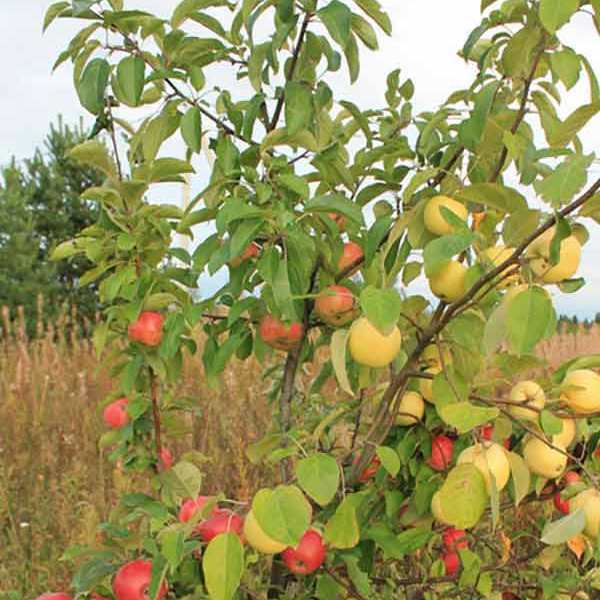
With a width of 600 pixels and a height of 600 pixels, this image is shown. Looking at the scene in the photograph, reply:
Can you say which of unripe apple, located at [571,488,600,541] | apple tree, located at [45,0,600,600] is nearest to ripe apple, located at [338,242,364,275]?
apple tree, located at [45,0,600,600]

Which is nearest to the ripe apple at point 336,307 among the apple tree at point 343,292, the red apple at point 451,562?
the apple tree at point 343,292

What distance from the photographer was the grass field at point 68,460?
2.93 metres

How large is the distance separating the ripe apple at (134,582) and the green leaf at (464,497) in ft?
1.93

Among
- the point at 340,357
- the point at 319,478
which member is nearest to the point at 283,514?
the point at 319,478

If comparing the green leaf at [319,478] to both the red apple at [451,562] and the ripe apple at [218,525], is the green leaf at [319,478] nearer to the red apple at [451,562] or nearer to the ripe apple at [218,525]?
the ripe apple at [218,525]

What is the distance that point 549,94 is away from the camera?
64.2 inches

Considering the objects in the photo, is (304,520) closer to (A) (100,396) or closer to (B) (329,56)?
(B) (329,56)

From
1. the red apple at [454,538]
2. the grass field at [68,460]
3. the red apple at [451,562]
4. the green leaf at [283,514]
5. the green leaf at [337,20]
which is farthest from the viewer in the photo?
the grass field at [68,460]

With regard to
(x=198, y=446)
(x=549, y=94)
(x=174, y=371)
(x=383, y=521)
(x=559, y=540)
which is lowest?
(x=198, y=446)

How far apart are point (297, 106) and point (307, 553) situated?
778 mm

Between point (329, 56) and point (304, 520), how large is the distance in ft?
2.95

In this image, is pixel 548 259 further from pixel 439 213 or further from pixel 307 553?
pixel 307 553

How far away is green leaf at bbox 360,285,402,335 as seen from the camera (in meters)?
1.07

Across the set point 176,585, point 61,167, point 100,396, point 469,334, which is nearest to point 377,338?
point 469,334
